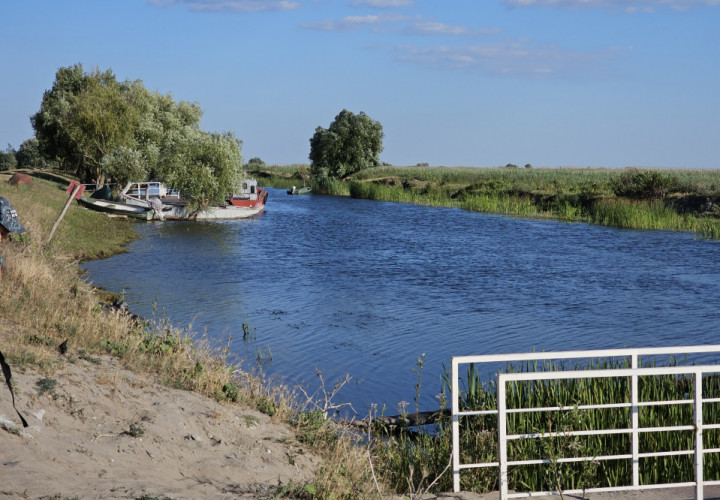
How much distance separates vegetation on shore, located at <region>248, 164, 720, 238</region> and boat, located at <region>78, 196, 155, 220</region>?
25.3 m

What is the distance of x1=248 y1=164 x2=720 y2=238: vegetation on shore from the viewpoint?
1641 inches

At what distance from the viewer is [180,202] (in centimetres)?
4584

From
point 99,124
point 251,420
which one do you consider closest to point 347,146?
point 99,124

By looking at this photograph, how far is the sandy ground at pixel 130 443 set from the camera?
5.96 meters

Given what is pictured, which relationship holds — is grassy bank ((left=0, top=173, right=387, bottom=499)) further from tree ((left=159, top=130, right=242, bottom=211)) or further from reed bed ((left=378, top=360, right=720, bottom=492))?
tree ((left=159, top=130, right=242, bottom=211))

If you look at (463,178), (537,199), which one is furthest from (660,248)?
(463,178)

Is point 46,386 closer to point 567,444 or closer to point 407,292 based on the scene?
point 567,444

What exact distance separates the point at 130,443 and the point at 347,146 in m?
85.5

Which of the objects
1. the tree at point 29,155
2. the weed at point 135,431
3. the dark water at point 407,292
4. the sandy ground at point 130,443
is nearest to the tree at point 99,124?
the dark water at point 407,292

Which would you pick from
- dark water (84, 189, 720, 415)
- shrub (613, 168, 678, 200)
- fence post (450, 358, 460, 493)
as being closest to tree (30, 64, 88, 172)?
dark water (84, 189, 720, 415)

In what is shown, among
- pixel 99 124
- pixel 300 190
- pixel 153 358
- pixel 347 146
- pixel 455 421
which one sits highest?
pixel 347 146

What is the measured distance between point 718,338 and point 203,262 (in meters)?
17.8

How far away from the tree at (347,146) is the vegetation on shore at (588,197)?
9463 millimetres

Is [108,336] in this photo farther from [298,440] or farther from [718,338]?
[718,338]
